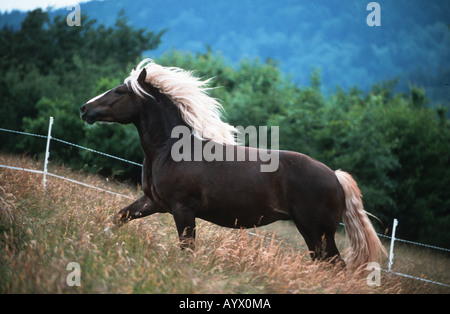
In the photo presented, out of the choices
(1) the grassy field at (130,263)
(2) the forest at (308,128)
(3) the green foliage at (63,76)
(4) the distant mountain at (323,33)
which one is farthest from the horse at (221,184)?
(4) the distant mountain at (323,33)

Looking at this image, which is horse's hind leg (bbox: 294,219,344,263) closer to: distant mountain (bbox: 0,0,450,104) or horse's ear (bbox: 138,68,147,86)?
horse's ear (bbox: 138,68,147,86)

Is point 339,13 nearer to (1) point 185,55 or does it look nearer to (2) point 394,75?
(2) point 394,75

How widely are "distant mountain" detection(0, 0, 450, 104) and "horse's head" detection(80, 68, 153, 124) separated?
22.1 m

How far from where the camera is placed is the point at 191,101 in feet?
17.7

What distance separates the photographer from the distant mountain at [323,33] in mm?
41431

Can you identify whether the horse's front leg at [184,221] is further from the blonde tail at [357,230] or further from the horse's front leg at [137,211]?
the blonde tail at [357,230]

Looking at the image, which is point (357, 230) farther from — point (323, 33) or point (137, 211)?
point (323, 33)

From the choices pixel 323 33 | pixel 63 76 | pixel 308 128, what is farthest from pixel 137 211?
pixel 323 33

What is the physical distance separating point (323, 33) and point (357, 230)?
167ft

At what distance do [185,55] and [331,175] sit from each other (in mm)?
27455

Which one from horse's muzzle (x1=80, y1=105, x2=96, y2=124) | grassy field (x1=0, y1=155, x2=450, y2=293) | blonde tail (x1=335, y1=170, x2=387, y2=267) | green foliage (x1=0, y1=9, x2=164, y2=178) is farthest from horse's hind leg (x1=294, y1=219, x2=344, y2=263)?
green foliage (x1=0, y1=9, x2=164, y2=178)

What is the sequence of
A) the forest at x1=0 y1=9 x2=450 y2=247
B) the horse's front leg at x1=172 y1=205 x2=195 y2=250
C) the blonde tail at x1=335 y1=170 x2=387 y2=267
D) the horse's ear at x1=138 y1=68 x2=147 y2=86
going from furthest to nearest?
the forest at x1=0 y1=9 x2=450 y2=247
the horse's ear at x1=138 y1=68 x2=147 y2=86
the blonde tail at x1=335 y1=170 x2=387 y2=267
the horse's front leg at x1=172 y1=205 x2=195 y2=250

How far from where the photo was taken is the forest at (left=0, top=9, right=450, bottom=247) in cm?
2108
